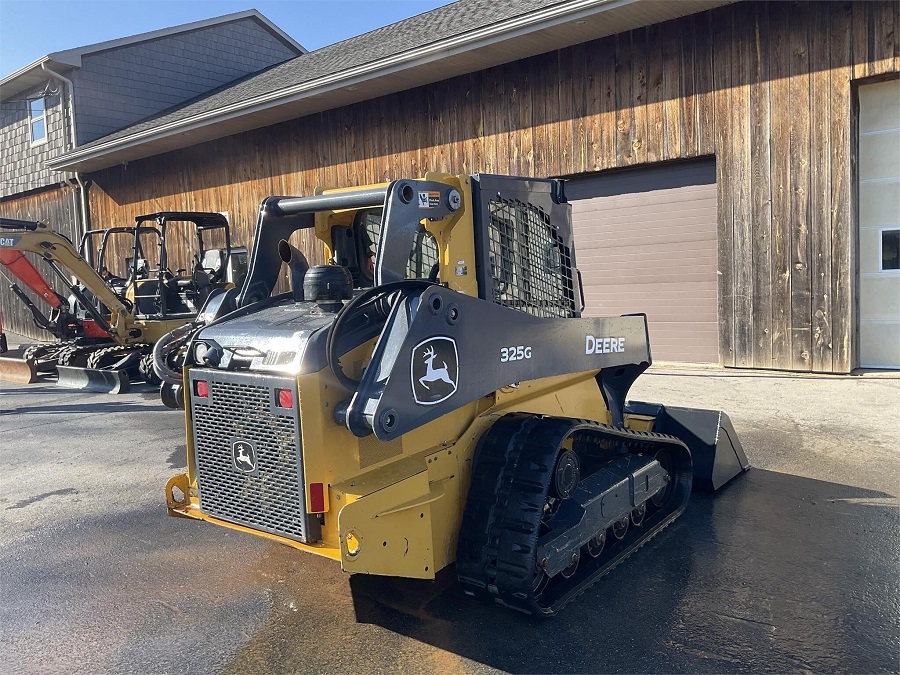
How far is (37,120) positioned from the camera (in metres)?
21.4

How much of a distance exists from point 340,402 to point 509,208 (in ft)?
5.43

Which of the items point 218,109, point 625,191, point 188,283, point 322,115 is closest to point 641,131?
point 625,191

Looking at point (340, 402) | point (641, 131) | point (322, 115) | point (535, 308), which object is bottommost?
point (340, 402)

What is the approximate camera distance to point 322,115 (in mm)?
14625

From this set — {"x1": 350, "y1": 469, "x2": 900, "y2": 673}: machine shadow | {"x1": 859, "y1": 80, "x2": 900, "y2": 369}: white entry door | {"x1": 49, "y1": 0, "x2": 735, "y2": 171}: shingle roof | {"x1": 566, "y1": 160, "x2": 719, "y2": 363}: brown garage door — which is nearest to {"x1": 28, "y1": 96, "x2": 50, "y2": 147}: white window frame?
{"x1": 49, "y1": 0, "x2": 735, "y2": 171}: shingle roof

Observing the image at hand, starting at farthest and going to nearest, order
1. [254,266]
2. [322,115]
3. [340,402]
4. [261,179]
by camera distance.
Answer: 1. [261,179]
2. [322,115]
3. [254,266]
4. [340,402]

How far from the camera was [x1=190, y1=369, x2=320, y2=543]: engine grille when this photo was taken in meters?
3.49

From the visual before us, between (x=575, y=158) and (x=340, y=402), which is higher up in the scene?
(x=575, y=158)

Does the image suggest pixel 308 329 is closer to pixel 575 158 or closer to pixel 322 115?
pixel 575 158

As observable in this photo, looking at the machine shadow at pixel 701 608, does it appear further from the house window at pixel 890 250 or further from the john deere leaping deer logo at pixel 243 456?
the house window at pixel 890 250

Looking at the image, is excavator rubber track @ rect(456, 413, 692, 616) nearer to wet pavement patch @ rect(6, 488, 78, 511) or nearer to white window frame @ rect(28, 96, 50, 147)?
wet pavement patch @ rect(6, 488, 78, 511)

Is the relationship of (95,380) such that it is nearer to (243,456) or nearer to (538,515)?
(243,456)

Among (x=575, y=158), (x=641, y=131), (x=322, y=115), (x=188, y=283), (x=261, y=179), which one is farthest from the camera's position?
(x=261, y=179)

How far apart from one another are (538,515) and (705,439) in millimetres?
2522
